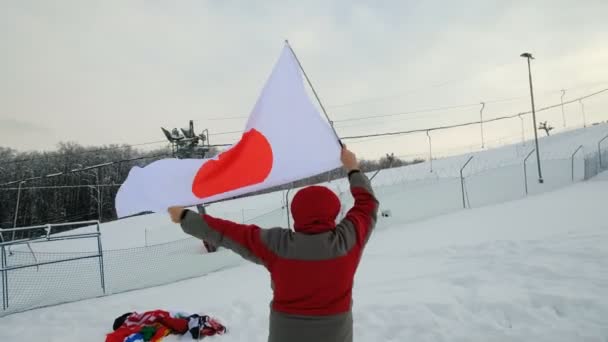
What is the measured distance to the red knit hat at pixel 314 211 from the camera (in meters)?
2.05

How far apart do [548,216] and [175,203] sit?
1205 centimetres

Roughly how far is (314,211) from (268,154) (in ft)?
4.91

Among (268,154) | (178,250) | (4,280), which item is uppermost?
(268,154)

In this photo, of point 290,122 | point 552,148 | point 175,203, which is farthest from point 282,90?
point 552,148

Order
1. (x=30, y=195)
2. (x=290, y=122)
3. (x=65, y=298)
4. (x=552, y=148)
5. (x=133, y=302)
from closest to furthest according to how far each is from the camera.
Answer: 1. (x=290, y=122)
2. (x=133, y=302)
3. (x=65, y=298)
4. (x=552, y=148)
5. (x=30, y=195)

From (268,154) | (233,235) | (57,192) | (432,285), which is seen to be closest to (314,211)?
(233,235)

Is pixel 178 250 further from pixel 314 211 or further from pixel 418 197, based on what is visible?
pixel 314 211

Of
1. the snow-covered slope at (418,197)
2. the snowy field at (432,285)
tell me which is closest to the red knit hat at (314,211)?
the snowy field at (432,285)

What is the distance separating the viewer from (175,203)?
351 centimetres

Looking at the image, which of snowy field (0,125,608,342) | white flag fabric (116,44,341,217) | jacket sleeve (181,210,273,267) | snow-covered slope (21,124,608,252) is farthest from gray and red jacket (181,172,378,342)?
snow-covered slope (21,124,608,252)

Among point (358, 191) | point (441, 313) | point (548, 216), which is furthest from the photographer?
point (548, 216)

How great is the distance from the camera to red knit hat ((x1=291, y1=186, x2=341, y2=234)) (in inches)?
80.9

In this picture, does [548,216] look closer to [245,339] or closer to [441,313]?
[441,313]

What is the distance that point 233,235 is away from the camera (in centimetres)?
219
